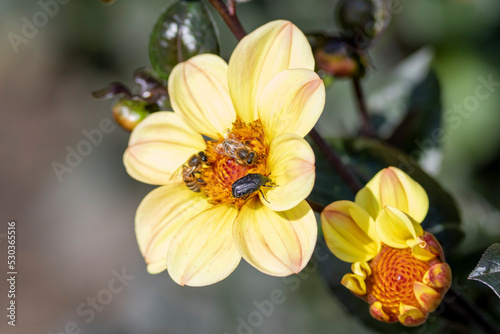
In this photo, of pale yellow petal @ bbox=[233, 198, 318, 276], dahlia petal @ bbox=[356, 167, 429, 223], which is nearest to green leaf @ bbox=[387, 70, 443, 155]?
dahlia petal @ bbox=[356, 167, 429, 223]

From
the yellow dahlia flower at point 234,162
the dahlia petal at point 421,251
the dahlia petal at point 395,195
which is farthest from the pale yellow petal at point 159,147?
the dahlia petal at point 421,251

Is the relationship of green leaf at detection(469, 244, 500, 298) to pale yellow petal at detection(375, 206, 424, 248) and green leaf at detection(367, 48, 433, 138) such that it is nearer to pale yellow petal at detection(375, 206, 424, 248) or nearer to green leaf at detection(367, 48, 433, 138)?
pale yellow petal at detection(375, 206, 424, 248)

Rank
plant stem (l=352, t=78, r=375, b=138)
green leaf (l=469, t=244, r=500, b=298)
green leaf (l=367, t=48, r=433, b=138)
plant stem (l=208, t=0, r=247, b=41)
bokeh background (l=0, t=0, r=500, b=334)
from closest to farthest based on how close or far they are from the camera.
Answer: green leaf (l=469, t=244, r=500, b=298) < plant stem (l=208, t=0, r=247, b=41) < plant stem (l=352, t=78, r=375, b=138) < green leaf (l=367, t=48, r=433, b=138) < bokeh background (l=0, t=0, r=500, b=334)

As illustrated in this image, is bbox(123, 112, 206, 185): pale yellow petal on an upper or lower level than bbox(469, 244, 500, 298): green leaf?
upper

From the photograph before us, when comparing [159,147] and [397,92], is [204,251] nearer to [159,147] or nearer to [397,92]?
[159,147]

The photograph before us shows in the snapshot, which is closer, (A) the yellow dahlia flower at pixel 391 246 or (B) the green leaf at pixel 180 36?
(A) the yellow dahlia flower at pixel 391 246

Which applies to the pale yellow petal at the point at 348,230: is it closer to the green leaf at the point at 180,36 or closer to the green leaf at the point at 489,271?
the green leaf at the point at 489,271
